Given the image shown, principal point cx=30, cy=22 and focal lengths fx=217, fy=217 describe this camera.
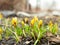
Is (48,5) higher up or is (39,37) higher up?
(39,37)

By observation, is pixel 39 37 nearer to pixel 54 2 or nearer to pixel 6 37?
pixel 6 37

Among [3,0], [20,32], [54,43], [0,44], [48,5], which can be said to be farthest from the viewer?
[48,5]

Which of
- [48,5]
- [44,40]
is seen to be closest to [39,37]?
[44,40]

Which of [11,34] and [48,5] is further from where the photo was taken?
[48,5]

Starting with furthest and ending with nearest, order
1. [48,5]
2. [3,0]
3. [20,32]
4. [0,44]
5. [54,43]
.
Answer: [48,5], [3,0], [20,32], [0,44], [54,43]

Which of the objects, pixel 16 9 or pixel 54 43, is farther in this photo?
pixel 16 9

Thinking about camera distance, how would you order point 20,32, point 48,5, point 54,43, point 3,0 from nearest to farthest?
point 54,43 < point 20,32 < point 3,0 < point 48,5

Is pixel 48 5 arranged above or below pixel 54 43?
below

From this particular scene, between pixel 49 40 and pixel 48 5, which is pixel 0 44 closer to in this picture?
pixel 49 40

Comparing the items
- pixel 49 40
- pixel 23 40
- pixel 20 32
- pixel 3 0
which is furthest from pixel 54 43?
pixel 3 0
